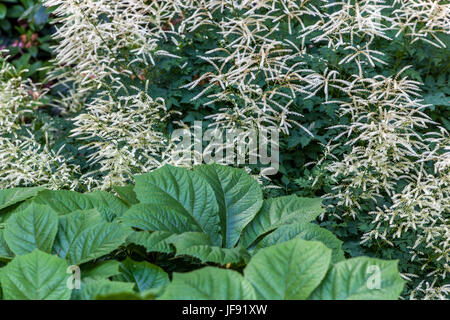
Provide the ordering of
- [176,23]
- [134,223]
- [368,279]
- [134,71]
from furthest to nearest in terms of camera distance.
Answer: [176,23] → [134,71] → [134,223] → [368,279]

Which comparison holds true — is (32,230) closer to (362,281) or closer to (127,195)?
(127,195)

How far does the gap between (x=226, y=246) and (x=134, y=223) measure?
320 mm

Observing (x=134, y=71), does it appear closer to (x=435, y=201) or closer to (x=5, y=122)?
(x=5, y=122)

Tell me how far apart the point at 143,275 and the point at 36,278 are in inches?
11.0

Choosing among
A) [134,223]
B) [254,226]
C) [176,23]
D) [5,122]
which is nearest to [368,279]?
[254,226]

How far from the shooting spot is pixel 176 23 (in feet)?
10.1

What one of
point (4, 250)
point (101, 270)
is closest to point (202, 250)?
point (101, 270)

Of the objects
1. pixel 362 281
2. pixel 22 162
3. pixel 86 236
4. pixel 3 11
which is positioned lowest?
pixel 362 281

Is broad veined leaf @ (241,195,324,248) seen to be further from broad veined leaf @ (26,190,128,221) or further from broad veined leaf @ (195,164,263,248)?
broad veined leaf @ (26,190,128,221)

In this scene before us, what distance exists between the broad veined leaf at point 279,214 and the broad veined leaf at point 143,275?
0.35 m

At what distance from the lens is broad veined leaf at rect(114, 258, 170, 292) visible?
4.43 ft

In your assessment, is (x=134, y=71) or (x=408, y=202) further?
(x=134, y=71)

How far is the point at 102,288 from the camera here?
1.22 meters

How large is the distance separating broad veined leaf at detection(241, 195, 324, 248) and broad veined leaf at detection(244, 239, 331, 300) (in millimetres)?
372
